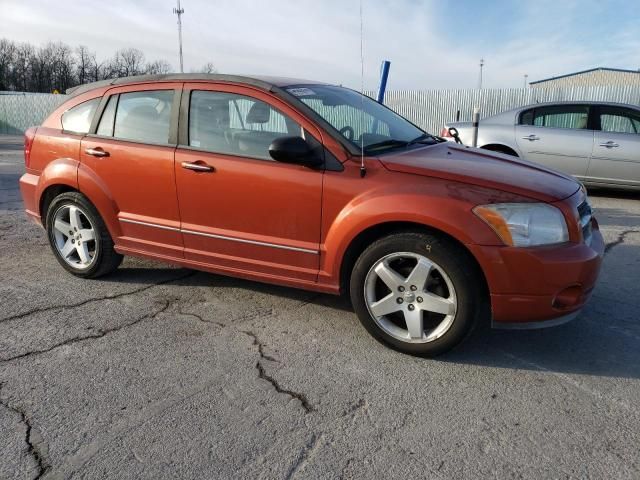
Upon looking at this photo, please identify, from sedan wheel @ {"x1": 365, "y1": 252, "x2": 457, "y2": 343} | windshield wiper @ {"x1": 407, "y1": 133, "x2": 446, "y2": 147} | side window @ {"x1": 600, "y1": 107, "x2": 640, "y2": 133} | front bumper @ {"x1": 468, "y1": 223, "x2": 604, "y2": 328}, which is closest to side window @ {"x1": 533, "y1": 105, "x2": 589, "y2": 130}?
side window @ {"x1": 600, "y1": 107, "x2": 640, "y2": 133}

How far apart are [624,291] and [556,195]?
167cm

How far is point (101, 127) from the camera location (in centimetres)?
417

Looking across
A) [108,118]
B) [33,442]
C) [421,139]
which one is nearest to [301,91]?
[421,139]

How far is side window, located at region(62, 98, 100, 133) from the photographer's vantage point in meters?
4.27

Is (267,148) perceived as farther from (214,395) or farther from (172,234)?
(214,395)

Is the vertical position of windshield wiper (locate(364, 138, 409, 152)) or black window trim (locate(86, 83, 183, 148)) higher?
black window trim (locate(86, 83, 183, 148))

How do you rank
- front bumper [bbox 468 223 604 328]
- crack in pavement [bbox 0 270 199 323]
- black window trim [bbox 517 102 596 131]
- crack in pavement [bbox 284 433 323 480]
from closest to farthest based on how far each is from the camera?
crack in pavement [bbox 284 433 323 480]
front bumper [bbox 468 223 604 328]
crack in pavement [bbox 0 270 199 323]
black window trim [bbox 517 102 596 131]

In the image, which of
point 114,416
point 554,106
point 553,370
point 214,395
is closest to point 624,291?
point 553,370

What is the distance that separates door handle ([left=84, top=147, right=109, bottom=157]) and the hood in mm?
2166

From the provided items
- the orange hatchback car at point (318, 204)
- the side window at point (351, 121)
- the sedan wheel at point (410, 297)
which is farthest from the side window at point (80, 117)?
the sedan wheel at point (410, 297)

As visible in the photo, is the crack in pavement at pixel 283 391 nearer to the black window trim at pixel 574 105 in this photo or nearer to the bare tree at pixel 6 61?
the black window trim at pixel 574 105

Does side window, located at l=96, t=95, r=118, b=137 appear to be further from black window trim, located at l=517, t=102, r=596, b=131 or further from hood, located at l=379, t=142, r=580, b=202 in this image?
black window trim, located at l=517, t=102, r=596, b=131

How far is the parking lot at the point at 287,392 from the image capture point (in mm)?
2225

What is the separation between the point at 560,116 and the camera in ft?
26.9
